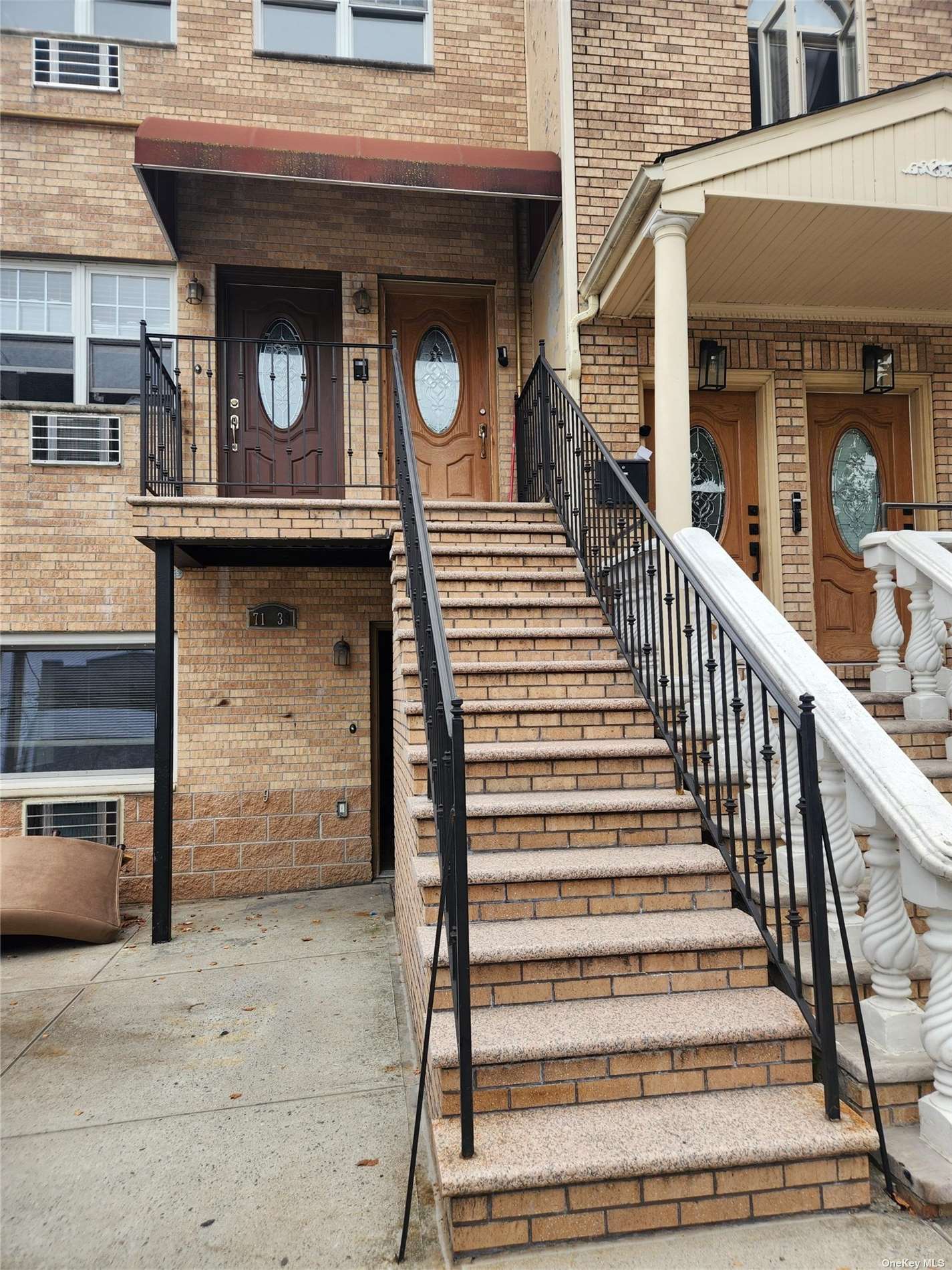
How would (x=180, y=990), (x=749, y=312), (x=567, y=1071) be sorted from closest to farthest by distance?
(x=567, y=1071), (x=180, y=990), (x=749, y=312)

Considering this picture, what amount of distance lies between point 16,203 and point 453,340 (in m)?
3.66

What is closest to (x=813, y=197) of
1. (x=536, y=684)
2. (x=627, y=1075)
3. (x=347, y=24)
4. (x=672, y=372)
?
(x=672, y=372)

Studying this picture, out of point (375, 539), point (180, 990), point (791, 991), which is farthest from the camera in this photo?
point (375, 539)

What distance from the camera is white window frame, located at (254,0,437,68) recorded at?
6844mm

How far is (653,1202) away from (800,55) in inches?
298

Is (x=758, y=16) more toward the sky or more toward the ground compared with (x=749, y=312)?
more toward the sky

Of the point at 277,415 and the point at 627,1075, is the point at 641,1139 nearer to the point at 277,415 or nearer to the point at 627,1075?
the point at 627,1075

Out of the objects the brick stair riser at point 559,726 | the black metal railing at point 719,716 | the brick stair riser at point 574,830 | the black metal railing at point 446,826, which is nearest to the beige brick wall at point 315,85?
the black metal railing at point 719,716

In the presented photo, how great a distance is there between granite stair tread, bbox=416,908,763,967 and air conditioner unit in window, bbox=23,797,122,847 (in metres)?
4.18

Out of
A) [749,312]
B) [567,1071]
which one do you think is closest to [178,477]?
[749,312]

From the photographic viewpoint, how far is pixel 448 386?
7.07 m

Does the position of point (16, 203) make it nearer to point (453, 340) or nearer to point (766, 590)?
point (453, 340)

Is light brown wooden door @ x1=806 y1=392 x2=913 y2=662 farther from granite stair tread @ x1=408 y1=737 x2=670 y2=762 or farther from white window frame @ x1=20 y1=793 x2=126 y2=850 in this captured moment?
white window frame @ x1=20 y1=793 x2=126 y2=850

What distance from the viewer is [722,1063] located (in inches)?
100
